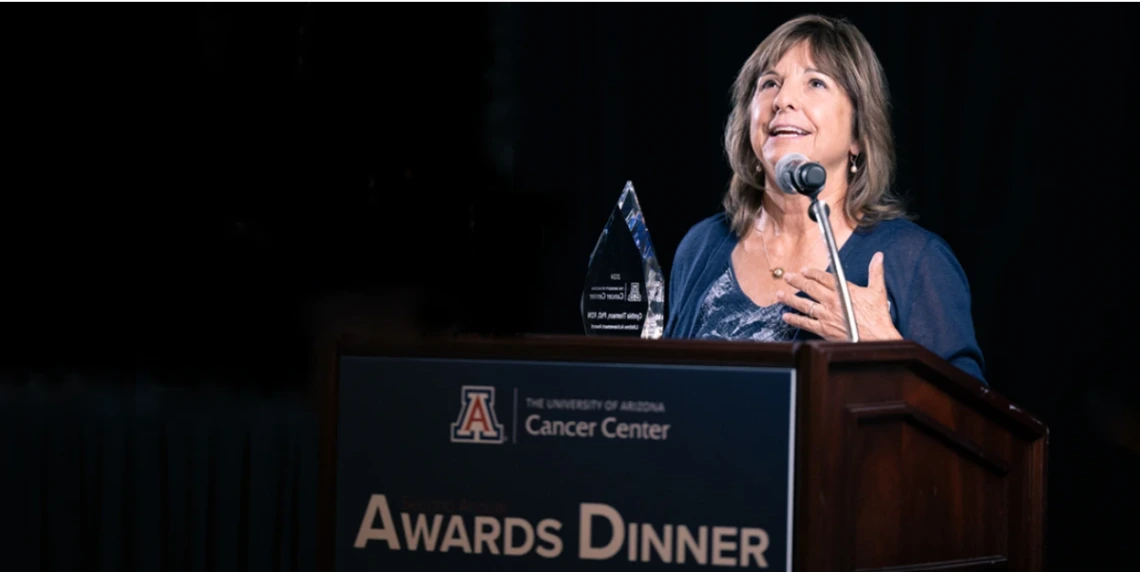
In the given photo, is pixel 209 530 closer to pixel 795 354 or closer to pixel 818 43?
pixel 818 43

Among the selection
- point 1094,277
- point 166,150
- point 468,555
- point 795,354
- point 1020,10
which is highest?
point 1020,10

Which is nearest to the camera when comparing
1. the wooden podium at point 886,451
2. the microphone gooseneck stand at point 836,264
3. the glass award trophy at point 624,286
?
the wooden podium at point 886,451

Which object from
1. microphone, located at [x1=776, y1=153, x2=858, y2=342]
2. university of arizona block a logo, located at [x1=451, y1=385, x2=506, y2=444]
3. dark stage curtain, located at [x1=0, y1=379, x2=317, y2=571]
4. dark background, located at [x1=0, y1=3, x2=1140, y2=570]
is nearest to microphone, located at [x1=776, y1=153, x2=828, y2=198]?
microphone, located at [x1=776, y1=153, x2=858, y2=342]

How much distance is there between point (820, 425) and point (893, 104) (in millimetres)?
1551

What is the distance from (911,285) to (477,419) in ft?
3.10

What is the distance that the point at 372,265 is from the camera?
10.2 feet

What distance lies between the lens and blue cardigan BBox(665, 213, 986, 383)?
6.12ft

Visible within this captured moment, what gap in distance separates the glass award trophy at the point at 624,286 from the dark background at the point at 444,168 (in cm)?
99

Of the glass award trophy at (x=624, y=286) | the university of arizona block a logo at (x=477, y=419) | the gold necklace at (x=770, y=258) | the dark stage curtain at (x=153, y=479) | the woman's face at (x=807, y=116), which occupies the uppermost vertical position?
the woman's face at (x=807, y=116)

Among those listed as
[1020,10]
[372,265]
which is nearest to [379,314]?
[372,265]

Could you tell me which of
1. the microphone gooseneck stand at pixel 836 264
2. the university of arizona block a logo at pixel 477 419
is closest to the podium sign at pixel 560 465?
the university of arizona block a logo at pixel 477 419

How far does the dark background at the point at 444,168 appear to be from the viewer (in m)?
2.46

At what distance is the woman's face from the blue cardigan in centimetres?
16

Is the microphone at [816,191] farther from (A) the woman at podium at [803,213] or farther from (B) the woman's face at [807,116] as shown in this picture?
(B) the woman's face at [807,116]
